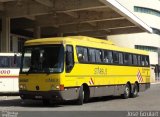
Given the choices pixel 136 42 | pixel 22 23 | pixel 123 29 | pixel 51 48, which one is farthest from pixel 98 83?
pixel 136 42

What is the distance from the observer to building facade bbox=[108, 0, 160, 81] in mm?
71188

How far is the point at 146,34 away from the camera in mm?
75812

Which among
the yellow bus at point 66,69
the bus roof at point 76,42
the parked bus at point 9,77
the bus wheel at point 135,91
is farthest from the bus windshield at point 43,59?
the bus wheel at point 135,91

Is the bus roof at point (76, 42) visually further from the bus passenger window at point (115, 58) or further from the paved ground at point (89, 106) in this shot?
the paved ground at point (89, 106)

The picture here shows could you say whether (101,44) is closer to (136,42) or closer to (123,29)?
(123,29)

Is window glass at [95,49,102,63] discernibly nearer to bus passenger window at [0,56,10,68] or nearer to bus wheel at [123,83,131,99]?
bus wheel at [123,83,131,99]

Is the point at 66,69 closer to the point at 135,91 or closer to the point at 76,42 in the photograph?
the point at 76,42

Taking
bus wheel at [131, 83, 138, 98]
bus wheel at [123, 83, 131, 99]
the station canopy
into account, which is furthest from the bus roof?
the station canopy

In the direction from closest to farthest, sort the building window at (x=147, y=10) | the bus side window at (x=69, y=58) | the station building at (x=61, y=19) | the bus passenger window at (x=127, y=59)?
1. the bus side window at (x=69, y=58)
2. the bus passenger window at (x=127, y=59)
3. the station building at (x=61, y=19)
4. the building window at (x=147, y=10)

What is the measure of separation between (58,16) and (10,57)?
18996mm

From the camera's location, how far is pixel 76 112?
16.5 m

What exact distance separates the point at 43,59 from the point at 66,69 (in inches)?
41.6

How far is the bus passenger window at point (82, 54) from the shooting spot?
20078 mm

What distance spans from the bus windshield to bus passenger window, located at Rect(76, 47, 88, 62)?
1.23m
